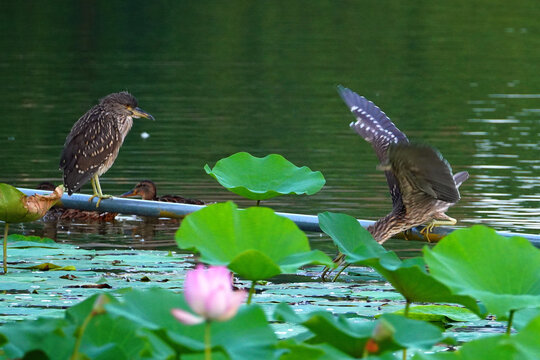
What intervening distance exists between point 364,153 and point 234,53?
1533 centimetres

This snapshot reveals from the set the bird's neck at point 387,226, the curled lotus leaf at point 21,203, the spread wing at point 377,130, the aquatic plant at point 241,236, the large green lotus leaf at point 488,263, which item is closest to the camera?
the large green lotus leaf at point 488,263

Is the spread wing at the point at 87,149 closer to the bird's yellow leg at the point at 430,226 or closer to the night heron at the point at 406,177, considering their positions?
the night heron at the point at 406,177

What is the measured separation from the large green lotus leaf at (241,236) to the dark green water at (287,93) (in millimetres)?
5248

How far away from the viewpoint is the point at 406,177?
6.14 metres

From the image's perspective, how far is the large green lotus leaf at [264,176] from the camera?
6.06 m

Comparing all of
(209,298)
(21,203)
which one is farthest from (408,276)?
(21,203)

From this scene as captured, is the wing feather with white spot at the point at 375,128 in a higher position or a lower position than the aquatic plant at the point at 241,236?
higher

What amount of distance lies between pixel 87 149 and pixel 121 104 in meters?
0.71

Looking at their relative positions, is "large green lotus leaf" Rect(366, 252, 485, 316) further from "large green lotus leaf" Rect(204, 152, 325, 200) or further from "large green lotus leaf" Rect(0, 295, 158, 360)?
"large green lotus leaf" Rect(204, 152, 325, 200)

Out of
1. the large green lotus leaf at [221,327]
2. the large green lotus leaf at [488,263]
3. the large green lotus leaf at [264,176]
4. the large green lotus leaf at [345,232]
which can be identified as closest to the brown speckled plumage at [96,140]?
the large green lotus leaf at [264,176]

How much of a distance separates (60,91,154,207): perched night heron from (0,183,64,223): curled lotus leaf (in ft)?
4.15

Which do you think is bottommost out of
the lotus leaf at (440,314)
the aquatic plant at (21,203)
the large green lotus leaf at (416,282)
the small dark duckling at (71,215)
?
the small dark duckling at (71,215)

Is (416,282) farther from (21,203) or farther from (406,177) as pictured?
(21,203)

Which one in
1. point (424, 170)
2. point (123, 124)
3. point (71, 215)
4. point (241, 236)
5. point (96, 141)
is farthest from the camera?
point (71, 215)
